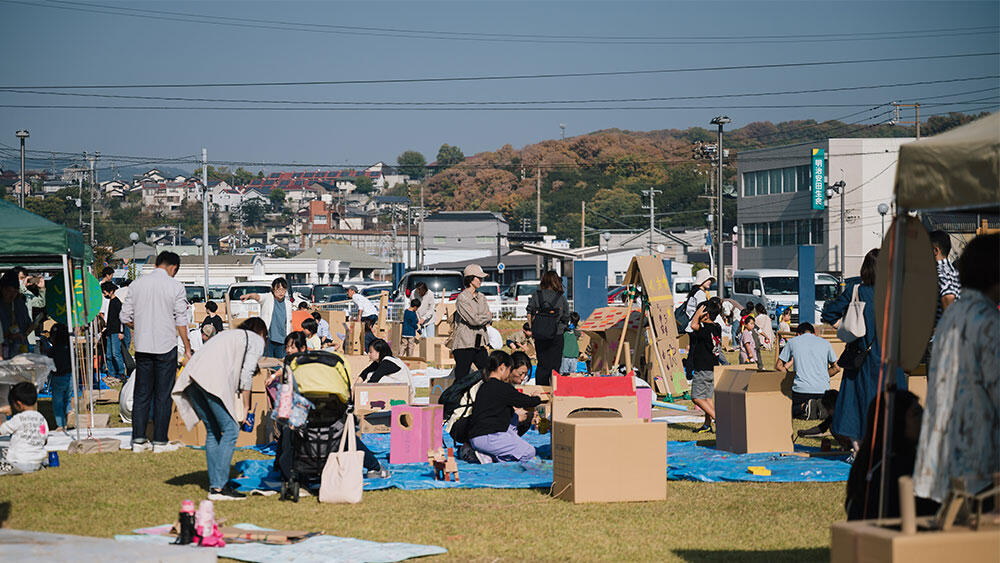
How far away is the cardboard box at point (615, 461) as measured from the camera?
7.69 m

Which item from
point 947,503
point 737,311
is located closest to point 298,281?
point 737,311

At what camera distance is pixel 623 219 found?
12106cm

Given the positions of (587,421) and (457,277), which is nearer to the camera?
(587,421)

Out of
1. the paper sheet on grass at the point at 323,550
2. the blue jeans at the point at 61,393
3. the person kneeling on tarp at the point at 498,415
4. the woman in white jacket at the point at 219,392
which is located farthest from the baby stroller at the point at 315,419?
the blue jeans at the point at 61,393

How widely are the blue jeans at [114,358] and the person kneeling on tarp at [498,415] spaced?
10.4 meters

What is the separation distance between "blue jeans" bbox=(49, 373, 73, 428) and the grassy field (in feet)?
10.6

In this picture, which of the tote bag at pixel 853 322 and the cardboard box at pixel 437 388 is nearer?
the tote bag at pixel 853 322

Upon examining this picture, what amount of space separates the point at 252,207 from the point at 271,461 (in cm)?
17349

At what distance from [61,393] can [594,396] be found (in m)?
6.40

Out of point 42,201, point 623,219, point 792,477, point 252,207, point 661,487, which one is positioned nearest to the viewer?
point 661,487

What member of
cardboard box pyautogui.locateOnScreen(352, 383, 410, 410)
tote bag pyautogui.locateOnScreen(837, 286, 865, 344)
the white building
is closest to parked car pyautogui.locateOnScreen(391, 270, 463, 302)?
cardboard box pyautogui.locateOnScreen(352, 383, 410, 410)

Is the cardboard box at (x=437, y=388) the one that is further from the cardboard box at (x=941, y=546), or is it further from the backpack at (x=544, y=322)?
the cardboard box at (x=941, y=546)

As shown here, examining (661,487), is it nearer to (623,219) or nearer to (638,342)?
(638,342)

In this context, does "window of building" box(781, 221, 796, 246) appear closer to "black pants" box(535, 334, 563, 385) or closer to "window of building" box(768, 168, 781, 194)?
"window of building" box(768, 168, 781, 194)
